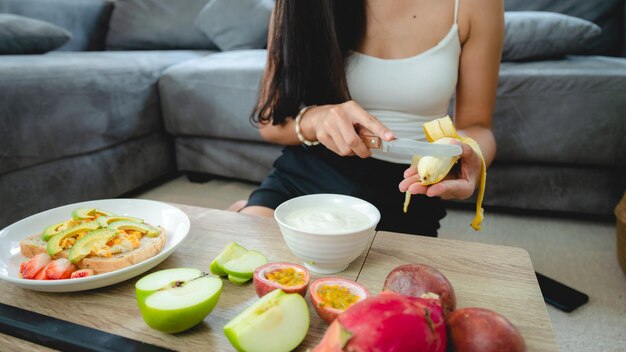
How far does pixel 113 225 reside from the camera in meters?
0.63

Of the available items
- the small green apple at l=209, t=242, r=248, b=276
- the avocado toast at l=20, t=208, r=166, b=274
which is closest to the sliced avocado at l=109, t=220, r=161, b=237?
the avocado toast at l=20, t=208, r=166, b=274

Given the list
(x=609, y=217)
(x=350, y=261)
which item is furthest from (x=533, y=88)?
(x=350, y=261)

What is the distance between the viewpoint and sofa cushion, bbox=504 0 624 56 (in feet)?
5.58

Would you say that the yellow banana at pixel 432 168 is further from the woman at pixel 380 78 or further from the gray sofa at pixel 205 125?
the gray sofa at pixel 205 125

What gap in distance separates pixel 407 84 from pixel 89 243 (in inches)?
25.8

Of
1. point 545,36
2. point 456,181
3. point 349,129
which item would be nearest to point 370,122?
point 349,129

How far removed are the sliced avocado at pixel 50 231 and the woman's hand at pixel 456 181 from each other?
1.63 ft

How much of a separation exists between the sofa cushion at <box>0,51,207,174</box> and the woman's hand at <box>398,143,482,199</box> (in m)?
1.25

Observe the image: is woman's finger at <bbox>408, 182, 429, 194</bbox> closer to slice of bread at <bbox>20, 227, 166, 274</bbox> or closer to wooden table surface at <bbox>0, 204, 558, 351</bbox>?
wooden table surface at <bbox>0, 204, 558, 351</bbox>

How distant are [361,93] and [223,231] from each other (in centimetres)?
44

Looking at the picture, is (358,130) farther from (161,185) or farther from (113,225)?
(161,185)

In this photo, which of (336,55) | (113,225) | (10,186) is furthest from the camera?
(10,186)

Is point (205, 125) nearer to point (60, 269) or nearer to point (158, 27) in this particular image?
point (158, 27)

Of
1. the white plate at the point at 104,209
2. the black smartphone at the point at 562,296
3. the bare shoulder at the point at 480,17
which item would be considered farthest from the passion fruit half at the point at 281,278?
the black smartphone at the point at 562,296
